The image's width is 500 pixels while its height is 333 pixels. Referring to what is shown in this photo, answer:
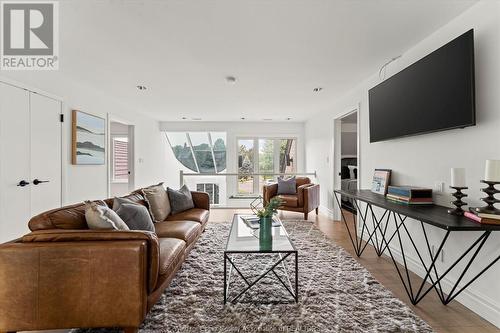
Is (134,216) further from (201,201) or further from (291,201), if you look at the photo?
(291,201)

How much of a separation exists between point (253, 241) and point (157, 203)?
1.54m

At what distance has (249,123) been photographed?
22.7 ft

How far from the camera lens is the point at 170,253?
203cm

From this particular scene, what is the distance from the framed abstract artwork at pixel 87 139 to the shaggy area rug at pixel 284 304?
245cm

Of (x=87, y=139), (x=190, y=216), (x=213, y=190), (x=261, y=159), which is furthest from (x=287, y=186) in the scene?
(x=87, y=139)

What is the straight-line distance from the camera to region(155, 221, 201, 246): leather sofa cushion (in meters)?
2.51

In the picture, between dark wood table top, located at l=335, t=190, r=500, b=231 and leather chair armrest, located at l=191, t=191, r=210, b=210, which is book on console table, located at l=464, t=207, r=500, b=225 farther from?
leather chair armrest, located at l=191, t=191, r=210, b=210

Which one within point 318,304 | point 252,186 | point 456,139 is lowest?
point 318,304

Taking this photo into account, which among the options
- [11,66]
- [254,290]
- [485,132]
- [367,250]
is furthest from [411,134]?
[11,66]

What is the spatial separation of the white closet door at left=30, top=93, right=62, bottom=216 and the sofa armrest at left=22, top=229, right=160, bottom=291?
72.9 inches

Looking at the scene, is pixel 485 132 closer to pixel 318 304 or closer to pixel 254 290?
pixel 318 304

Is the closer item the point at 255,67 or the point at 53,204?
the point at 255,67

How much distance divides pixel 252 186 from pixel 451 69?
5.52m

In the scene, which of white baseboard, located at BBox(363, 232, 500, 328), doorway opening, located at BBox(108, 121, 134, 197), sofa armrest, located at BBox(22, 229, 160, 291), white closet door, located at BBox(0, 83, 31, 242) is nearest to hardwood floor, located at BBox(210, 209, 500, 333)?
white baseboard, located at BBox(363, 232, 500, 328)
